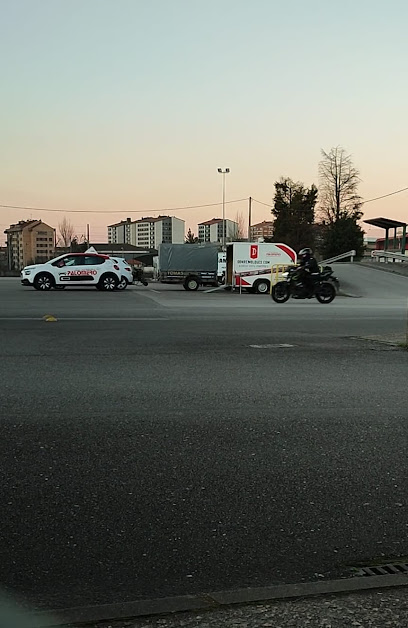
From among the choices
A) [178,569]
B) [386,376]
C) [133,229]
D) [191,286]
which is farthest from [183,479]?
[133,229]

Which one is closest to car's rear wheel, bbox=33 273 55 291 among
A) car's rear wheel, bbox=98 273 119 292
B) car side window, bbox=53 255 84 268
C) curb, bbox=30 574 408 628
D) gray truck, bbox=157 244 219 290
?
car side window, bbox=53 255 84 268

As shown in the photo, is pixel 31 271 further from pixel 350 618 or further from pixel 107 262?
pixel 350 618

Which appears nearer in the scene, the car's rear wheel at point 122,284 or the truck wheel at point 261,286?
the car's rear wheel at point 122,284

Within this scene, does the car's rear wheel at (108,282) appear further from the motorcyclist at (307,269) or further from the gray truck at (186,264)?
the motorcyclist at (307,269)

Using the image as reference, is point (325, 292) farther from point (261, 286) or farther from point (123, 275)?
point (123, 275)

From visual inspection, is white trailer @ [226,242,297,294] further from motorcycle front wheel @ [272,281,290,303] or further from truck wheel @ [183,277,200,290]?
motorcycle front wheel @ [272,281,290,303]

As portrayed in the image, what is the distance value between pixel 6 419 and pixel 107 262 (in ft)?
89.6

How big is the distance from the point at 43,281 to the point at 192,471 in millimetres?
28512

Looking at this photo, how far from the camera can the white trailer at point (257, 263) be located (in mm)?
34781

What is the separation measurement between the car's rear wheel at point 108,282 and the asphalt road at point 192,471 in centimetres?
2231

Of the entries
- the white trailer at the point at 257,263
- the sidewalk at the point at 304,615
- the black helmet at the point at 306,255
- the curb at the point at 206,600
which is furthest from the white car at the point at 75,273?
the sidewalk at the point at 304,615

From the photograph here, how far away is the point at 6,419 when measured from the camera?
21.6ft

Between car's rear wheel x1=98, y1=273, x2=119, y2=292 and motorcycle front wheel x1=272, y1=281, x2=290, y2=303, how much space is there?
11.5 m

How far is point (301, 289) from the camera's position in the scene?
23234 millimetres
